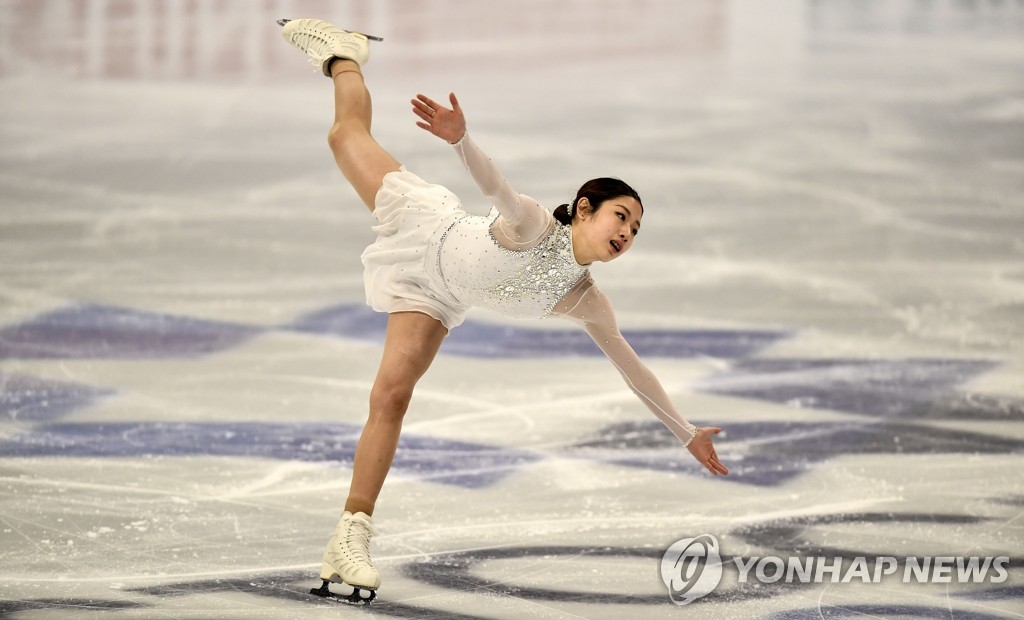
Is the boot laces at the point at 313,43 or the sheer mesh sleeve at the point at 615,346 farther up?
the boot laces at the point at 313,43

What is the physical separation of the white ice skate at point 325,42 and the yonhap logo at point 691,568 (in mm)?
1905

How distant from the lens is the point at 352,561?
3285 mm

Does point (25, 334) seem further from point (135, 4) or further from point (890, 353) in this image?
point (890, 353)

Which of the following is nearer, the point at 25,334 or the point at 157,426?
the point at 157,426

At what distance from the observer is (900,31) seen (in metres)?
8.59

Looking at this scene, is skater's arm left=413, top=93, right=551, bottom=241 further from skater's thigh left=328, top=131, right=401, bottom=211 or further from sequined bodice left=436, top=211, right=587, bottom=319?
skater's thigh left=328, top=131, right=401, bottom=211

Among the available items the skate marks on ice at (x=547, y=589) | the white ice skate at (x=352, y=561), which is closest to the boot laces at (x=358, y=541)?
the white ice skate at (x=352, y=561)

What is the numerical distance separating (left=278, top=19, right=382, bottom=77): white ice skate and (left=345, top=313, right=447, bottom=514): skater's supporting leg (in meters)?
1.08

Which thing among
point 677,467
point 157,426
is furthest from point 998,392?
point 157,426

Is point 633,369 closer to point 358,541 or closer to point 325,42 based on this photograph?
point 358,541

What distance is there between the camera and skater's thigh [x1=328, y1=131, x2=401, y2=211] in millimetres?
3902

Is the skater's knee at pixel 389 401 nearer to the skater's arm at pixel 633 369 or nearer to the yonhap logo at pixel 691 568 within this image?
the skater's arm at pixel 633 369

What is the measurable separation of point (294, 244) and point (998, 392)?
3.75m

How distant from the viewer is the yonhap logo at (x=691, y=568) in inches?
141
